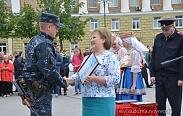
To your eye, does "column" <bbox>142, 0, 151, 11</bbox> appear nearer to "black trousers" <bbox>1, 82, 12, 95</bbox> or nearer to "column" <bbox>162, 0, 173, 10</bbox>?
"column" <bbox>162, 0, 173, 10</bbox>

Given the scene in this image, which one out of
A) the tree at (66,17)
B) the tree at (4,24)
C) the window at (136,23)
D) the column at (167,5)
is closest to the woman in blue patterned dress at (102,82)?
Answer: the tree at (66,17)

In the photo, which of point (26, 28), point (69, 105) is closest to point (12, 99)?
point (69, 105)

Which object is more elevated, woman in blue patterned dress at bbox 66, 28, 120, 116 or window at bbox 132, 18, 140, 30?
window at bbox 132, 18, 140, 30

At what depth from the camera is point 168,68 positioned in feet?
18.6

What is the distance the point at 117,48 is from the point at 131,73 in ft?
3.05

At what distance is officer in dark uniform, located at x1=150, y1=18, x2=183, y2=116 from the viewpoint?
560 centimetres

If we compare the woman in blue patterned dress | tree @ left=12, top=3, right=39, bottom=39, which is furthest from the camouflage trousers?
tree @ left=12, top=3, right=39, bottom=39

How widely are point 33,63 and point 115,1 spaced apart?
1669 inches

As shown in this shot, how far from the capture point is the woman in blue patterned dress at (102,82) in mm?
4277

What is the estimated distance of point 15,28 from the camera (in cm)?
3047

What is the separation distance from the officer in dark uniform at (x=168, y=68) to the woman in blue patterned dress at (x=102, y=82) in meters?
1.63

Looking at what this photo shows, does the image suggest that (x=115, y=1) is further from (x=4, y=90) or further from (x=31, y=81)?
(x=31, y=81)

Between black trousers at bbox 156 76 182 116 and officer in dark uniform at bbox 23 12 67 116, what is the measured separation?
7.01ft

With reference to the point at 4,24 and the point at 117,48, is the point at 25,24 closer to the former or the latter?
the point at 4,24
